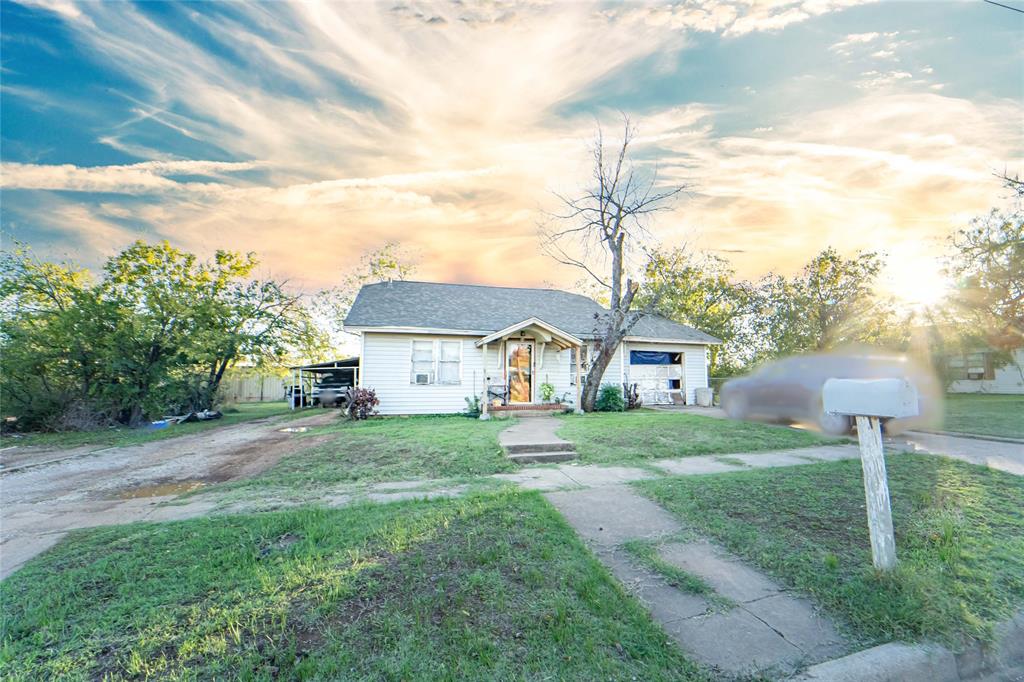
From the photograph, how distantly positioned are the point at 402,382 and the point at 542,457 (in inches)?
309

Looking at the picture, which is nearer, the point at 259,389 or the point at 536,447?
→ the point at 536,447

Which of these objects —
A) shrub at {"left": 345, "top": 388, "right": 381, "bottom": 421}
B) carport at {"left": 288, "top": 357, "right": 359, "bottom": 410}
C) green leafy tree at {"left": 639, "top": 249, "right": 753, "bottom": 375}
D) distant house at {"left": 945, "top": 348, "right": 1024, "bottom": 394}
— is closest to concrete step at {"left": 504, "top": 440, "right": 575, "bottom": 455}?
shrub at {"left": 345, "top": 388, "right": 381, "bottom": 421}

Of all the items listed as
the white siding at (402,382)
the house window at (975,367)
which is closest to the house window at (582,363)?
the white siding at (402,382)

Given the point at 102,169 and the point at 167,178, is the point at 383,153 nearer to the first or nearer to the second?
the point at 167,178

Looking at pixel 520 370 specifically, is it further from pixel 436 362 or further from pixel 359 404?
pixel 359 404

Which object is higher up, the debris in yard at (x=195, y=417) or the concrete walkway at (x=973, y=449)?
the debris in yard at (x=195, y=417)

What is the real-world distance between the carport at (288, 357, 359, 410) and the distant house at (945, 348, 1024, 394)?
31579 millimetres

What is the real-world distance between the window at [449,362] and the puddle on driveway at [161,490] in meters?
8.18

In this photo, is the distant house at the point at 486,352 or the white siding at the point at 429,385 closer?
the white siding at the point at 429,385

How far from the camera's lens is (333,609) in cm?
222

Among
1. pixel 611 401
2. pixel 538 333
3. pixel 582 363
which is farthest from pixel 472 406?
pixel 611 401

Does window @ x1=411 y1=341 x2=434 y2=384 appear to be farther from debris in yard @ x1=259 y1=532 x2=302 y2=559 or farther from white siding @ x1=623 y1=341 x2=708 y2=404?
debris in yard @ x1=259 y1=532 x2=302 y2=559

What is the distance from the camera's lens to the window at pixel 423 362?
517 inches

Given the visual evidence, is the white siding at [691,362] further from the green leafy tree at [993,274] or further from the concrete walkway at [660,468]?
the green leafy tree at [993,274]
